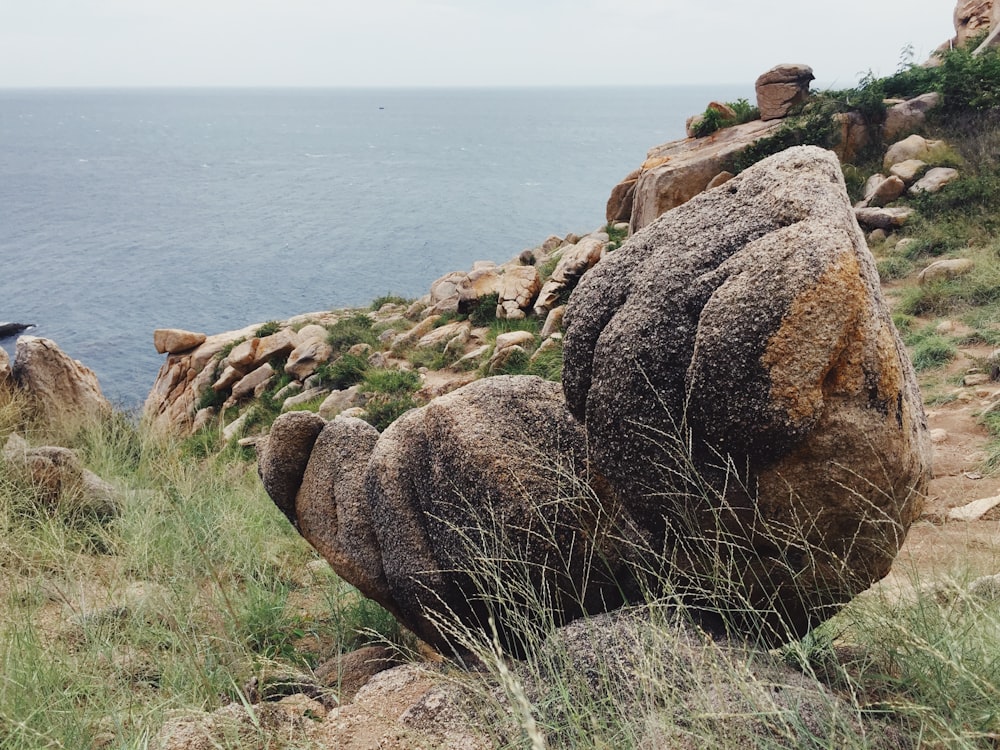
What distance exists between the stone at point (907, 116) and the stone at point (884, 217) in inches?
134

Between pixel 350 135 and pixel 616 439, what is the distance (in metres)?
142

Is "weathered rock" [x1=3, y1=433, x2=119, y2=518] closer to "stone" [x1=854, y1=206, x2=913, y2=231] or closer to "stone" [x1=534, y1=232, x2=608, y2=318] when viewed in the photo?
"stone" [x1=534, y1=232, x2=608, y2=318]

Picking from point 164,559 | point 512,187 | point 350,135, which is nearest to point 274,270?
point 512,187

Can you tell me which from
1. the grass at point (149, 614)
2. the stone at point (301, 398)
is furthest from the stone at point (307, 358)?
the grass at point (149, 614)

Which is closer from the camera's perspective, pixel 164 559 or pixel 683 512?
pixel 683 512

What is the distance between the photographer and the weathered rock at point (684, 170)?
16188mm

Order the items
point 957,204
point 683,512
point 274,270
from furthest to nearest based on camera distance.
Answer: point 274,270 < point 957,204 < point 683,512

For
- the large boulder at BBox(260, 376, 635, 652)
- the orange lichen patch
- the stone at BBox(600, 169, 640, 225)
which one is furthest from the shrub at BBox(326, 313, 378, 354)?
the orange lichen patch

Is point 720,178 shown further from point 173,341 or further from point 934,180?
point 173,341

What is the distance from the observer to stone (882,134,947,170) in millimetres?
16044

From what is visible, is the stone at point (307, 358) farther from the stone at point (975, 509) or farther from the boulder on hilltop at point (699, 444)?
the stone at point (975, 509)

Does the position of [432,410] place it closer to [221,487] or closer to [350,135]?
[221,487]

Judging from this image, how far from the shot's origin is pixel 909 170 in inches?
618

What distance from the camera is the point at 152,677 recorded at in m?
4.50
